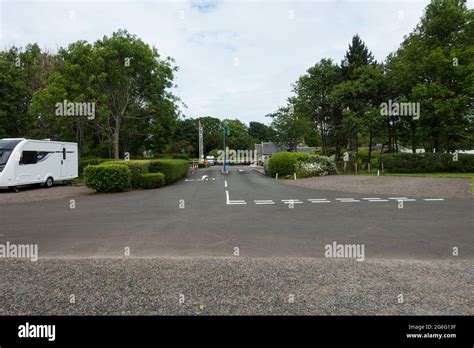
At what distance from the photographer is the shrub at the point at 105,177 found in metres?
14.1

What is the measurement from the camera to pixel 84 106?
21.2m

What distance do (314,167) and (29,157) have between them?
20662 mm

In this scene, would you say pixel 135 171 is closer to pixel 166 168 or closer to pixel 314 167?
pixel 166 168

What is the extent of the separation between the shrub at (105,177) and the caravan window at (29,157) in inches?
144

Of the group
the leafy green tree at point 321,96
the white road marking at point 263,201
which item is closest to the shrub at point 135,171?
the white road marking at point 263,201

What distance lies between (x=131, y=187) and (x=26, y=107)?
21.8 metres

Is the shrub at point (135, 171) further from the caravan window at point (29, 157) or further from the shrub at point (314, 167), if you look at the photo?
the shrub at point (314, 167)

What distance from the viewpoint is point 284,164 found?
78.5 ft

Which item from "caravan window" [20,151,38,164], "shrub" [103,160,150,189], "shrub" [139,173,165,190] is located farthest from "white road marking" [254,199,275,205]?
"caravan window" [20,151,38,164]

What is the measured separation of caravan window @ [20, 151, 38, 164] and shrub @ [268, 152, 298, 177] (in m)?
17.5

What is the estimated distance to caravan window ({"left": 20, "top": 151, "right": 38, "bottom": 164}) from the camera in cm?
1476

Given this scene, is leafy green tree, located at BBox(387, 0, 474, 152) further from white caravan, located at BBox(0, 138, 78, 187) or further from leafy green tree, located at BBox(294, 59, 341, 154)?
white caravan, located at BBox(0, 138, 78, 187)
